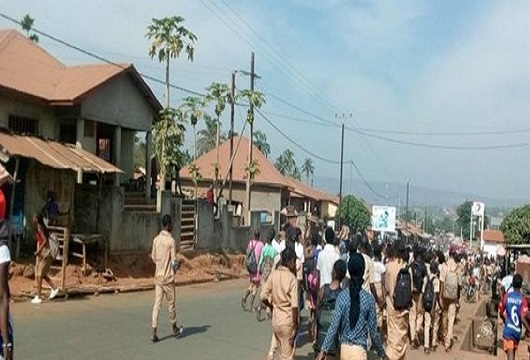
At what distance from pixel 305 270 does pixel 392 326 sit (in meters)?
1.81

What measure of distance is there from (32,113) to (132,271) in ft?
18.5

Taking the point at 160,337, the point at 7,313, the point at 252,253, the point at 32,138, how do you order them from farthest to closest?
the point at 32,138, the point at 252,253, the point at 160,337, the point at 7,313

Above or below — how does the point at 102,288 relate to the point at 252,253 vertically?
below

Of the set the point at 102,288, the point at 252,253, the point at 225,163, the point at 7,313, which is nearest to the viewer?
the point at 7,313

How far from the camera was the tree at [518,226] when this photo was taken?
158ft

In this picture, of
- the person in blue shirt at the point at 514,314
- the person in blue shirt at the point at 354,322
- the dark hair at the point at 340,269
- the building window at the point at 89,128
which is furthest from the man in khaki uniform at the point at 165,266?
the building window at the point at 89,128

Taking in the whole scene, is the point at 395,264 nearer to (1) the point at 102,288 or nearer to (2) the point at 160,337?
(2) the point at 160,337

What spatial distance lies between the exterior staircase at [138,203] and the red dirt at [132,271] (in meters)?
2.02

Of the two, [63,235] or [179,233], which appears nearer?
[63,235]

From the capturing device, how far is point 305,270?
11.2 metres

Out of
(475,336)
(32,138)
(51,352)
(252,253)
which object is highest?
(32,138)

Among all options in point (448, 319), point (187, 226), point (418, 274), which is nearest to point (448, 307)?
point (448, 319)

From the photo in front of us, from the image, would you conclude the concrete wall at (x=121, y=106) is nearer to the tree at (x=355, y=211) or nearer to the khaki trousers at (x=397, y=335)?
the khaki trousers at (x=397, y=335)

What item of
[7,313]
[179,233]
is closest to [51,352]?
[7,313]
